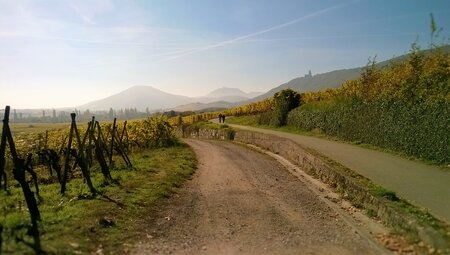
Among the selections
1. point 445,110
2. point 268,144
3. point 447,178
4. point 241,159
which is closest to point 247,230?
point 447,178

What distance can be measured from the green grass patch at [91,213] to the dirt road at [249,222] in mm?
499

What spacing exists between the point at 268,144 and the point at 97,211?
1780cm

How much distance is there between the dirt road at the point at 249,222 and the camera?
7707 millimetres

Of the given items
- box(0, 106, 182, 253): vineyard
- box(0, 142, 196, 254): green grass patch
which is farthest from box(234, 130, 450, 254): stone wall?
box(0, 106, 182, 253): vineyard

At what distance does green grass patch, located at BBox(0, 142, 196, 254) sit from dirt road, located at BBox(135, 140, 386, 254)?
1.64 feet

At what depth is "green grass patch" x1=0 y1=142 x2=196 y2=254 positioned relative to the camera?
727 cm

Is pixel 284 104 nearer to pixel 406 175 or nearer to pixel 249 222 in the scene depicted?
pixel 406 175

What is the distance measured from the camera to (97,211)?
9.57m

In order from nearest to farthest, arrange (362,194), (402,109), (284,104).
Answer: (362,194) < (402,109) < (284,104)

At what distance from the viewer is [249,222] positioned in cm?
948

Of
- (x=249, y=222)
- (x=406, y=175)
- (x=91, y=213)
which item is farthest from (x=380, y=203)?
(x=91, y=213)

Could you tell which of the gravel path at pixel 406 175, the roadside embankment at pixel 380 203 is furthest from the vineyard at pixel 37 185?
the gravel path at pixel 406 175

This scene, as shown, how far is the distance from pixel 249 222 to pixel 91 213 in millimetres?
3679

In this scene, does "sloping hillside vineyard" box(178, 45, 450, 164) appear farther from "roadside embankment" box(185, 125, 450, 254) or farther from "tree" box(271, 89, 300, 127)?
"tree" box(271, 89, 300, 127)
